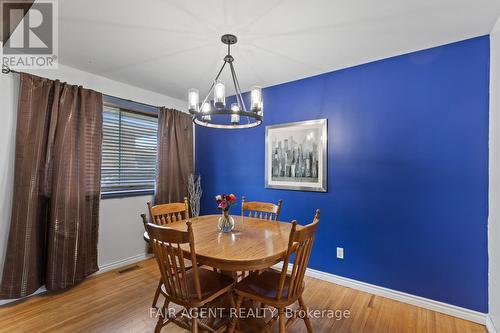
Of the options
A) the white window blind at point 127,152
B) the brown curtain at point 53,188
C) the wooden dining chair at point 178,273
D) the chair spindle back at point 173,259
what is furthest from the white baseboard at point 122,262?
the chair spindle back at point 173,259

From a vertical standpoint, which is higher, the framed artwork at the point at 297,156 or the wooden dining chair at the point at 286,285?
the framed artwork at the point at 297,156

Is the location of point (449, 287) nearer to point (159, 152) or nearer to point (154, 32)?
point (154, 32)

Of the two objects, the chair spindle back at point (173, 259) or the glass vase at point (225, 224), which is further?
the glass vase at point (225, 224)

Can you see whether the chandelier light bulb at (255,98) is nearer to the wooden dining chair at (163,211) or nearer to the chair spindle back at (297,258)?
the chair spindle back at (297,258)

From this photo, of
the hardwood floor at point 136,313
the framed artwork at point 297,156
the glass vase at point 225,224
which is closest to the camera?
the hardwood floor at point 136,313

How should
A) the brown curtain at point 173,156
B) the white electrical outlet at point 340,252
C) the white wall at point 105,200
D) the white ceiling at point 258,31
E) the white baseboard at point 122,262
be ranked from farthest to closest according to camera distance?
the brown curtain at point 173,156 < the white baseboard at point 122,262 < the white electrical outlet at point 340,252 < the white wall at point 105,200 < the white ceiling at point 258,31

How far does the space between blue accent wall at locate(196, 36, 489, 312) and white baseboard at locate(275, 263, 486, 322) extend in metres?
0.05

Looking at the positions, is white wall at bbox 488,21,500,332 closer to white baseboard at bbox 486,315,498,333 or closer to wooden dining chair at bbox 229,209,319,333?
white baseboard at bbox 486,315,498,333

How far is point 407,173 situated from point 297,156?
3.79ft

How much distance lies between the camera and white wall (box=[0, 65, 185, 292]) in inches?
88.0

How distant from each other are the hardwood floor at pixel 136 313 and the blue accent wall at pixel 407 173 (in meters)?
0.22

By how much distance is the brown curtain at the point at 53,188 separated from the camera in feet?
7.36

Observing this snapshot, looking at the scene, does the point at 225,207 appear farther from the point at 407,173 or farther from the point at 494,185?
the point at 494,185

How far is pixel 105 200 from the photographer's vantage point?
3.00 m
